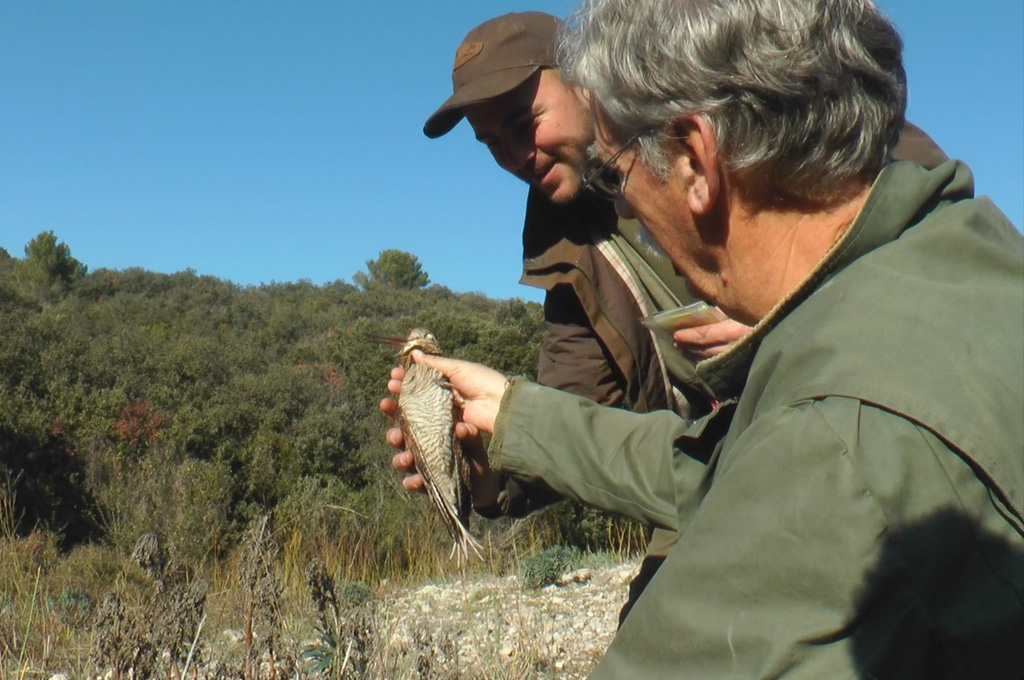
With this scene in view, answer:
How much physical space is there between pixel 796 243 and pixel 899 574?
635 mm

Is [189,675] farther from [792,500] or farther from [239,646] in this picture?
[792,500]

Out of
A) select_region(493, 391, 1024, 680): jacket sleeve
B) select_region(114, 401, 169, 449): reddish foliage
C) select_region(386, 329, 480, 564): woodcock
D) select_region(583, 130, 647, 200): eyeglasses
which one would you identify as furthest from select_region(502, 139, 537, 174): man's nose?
select_region(114, 401, 169, 449): reddish foliage

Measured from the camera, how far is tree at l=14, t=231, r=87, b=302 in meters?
28.8

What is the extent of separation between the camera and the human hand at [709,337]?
252 centimetres

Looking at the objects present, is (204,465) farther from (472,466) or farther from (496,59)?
(496,59)

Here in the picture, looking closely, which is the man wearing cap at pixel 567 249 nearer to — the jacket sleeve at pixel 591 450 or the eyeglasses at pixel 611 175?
the jacket sleeve at pixel 591 450

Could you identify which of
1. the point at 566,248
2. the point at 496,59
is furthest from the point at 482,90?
the point at 566,248

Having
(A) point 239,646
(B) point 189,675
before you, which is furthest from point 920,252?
(A) point 239,646

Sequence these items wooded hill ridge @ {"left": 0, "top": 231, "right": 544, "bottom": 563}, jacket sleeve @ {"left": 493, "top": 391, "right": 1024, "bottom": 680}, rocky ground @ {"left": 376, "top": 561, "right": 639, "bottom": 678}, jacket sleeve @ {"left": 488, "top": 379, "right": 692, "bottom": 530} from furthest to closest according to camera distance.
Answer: wooded hill ridge @ {"left": 0, "top": 231, "right": 544, "bottom": 563}, rocky ground @ {"left": 376, "top": 561, "right": 639, "bottom": 678}, jacket sleeve @ {"left": 488, "top": 379, "right": 692, "bottom": 530}, jacket sleeve @ {"left": 493, "top": 391, "right": 1024, "bottom": 680}

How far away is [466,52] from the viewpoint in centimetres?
357

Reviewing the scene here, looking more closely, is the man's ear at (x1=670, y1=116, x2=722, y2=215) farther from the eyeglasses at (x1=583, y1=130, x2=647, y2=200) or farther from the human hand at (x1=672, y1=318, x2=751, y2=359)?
the human hand at (x1=672, y1=318, x2=751, y2=359)

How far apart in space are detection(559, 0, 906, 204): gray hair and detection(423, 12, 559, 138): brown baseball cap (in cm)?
168

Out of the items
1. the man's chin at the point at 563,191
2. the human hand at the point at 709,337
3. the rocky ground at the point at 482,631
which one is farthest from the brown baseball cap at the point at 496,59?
the rocky ground at the point at 482,631

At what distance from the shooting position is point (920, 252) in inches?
56.2
